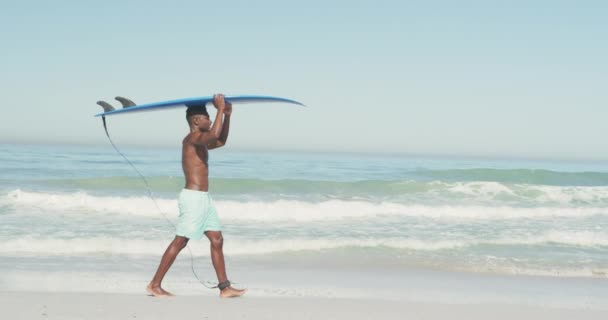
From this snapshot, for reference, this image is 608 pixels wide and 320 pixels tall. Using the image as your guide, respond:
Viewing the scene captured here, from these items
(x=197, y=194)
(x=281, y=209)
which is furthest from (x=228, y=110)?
(x=281, y=209)

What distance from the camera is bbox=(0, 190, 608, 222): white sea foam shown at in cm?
1209

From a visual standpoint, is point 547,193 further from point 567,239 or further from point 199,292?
point 199,292

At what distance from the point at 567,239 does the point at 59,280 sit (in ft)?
24.4

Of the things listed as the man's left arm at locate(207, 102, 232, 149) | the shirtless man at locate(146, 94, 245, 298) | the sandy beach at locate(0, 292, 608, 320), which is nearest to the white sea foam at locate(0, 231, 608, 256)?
the sandy beach at locate(0, 292, 608, 320)

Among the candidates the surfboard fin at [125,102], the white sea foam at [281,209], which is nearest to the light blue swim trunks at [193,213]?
the surfboard fin at [125,102]

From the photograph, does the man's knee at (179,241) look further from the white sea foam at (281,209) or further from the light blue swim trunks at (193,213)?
the white sea foam at (281,209)

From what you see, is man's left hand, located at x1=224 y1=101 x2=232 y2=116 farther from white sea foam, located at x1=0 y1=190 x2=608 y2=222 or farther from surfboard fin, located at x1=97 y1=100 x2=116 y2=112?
white sea foam, located at x1=0 y1=190 x2=608 y2=222

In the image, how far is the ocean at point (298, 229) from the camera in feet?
23.5

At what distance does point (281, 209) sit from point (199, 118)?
8.70 metres

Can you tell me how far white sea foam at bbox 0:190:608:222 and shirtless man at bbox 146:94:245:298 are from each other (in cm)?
688

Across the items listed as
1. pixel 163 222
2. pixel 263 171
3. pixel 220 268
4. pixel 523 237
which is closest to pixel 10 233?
pixel 163 222

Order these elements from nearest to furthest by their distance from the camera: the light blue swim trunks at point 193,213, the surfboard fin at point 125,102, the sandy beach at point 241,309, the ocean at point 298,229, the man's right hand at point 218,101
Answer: the sandy beach at point 241,309 < the man's right hand at point 218,101 < the light blue swim trunks at point 193,213 < the surfboard fin at point 125,102 < the ocean at point 298,229

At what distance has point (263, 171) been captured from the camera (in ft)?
78.3

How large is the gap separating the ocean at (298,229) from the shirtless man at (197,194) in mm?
1033
